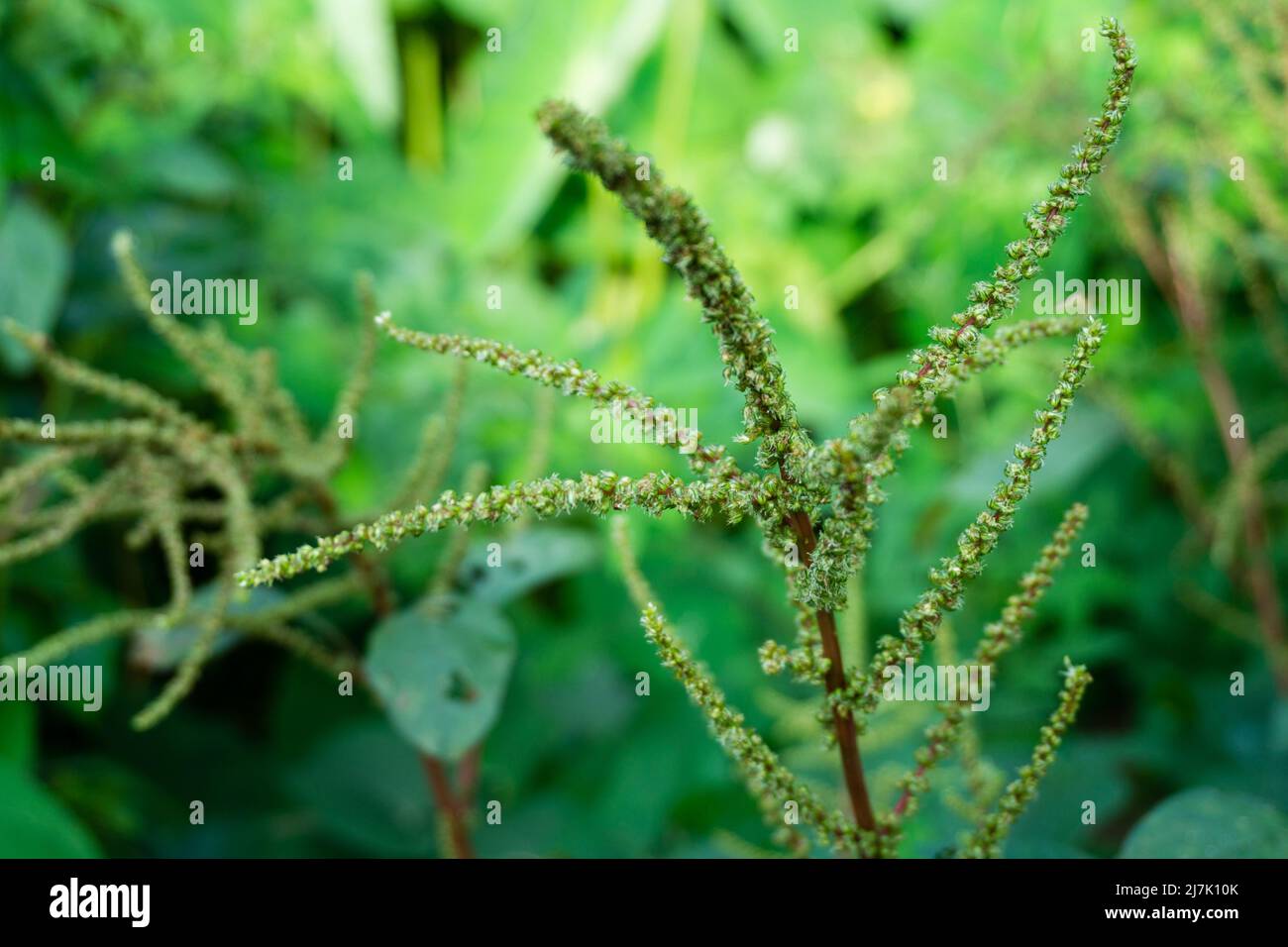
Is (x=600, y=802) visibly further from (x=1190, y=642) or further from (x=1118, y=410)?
(x=1190, y=642)

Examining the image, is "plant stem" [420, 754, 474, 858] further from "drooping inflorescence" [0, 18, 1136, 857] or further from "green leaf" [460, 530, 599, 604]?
"drooping inflorescence" [0, 18, 1136, 857]

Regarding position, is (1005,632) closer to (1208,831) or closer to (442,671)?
(1208,831)

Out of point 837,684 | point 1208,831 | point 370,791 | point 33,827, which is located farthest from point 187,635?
point 1208,831

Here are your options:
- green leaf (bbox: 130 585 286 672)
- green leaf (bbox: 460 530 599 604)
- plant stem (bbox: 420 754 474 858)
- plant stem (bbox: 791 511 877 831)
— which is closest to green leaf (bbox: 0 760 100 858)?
green leaf (bbox: 130 585 286 672)

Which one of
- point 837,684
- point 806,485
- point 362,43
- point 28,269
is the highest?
point 362,43

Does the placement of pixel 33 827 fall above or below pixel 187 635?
below

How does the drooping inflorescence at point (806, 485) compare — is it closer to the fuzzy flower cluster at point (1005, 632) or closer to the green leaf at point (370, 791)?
the fuzzy flower cluster at point (1005, 632)

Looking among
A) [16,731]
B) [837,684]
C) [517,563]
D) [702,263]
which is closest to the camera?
[702,263]

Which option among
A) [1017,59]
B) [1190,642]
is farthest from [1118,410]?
[1017,59]
